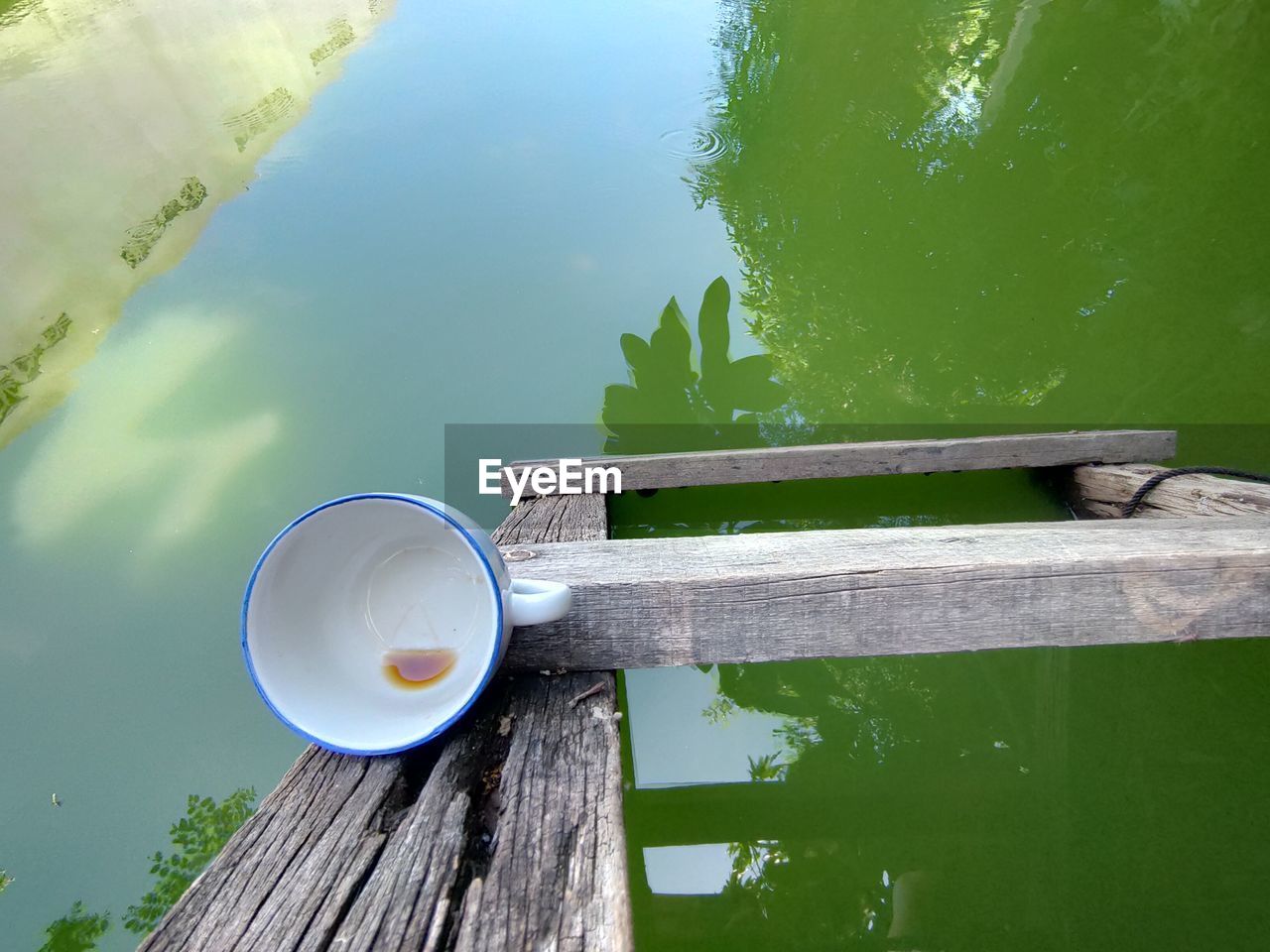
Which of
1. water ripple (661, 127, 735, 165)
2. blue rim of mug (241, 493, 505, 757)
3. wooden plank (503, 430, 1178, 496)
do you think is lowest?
wooden plank (503, 430, 1178, 496)

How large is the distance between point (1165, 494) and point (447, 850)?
5.16 ft

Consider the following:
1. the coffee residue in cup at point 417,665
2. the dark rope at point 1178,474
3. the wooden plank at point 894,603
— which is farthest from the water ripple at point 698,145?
the coffee residue in cup at point 417,665

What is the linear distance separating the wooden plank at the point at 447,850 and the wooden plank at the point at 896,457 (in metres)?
1.06

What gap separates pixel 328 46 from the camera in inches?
163

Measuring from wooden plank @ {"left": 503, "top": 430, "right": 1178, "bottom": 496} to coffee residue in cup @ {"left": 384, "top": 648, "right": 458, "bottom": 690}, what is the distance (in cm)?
103

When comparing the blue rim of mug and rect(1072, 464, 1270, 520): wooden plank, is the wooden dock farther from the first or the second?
rect(1072, 464, 1270, 520): wooden plank

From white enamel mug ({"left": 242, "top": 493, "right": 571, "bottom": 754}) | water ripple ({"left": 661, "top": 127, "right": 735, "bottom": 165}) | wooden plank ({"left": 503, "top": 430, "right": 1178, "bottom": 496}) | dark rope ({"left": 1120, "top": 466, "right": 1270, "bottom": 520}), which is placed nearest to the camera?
white enamel mug ({"left": 242, "top": 493, "right": 571, "bottom": 754})

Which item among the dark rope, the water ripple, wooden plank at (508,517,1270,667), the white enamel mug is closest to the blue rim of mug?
the white enamel mug

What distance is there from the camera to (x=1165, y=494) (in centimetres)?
151

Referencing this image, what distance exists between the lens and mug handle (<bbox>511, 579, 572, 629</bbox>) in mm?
673

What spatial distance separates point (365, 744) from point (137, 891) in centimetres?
111

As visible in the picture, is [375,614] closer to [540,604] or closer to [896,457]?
[540,604]

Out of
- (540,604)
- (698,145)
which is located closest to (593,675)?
(540,604)

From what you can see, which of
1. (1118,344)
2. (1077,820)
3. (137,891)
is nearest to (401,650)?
(137,891)
